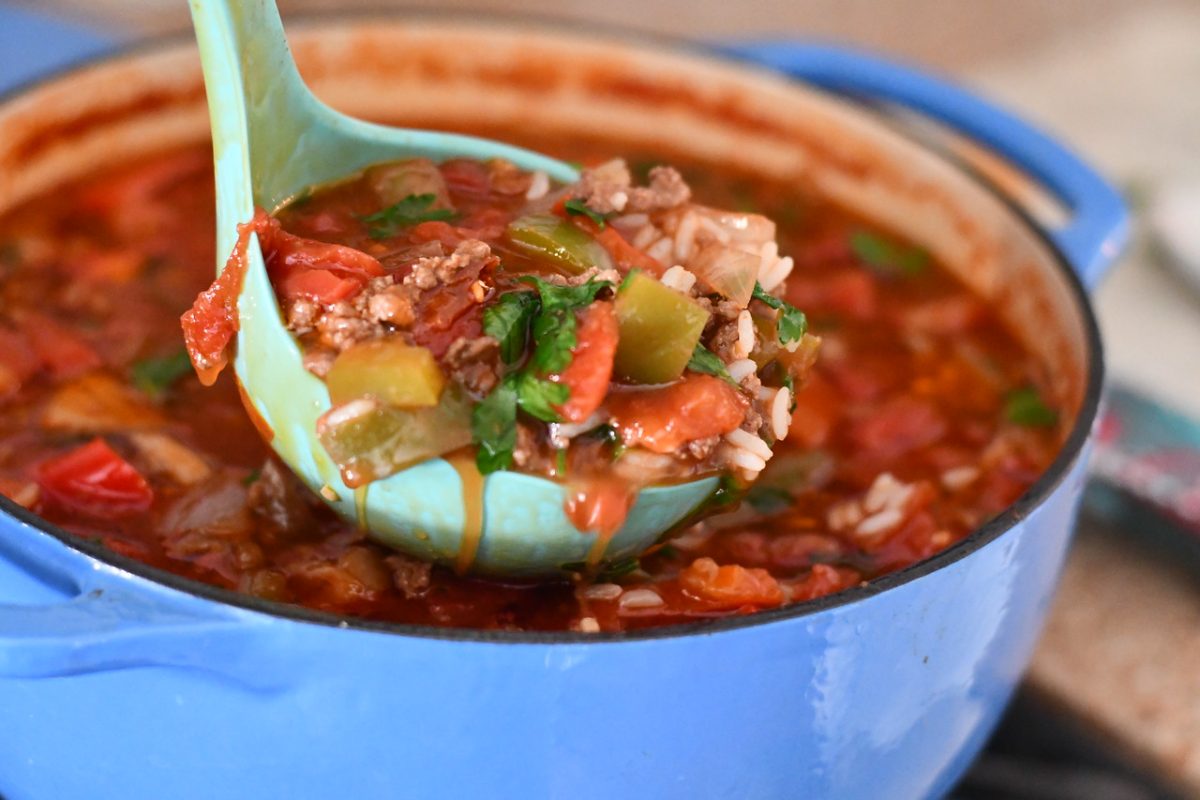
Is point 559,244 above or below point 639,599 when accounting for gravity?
above

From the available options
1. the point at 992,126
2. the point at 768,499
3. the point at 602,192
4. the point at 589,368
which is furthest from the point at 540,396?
the point at 992,126

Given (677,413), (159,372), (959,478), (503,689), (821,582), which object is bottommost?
(959,478)

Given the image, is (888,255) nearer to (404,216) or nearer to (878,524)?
(878,524)

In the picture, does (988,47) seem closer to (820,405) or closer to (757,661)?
(820,405)

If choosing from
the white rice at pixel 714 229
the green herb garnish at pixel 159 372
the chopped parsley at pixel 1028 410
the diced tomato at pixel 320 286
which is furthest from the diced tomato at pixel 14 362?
the chopped parsley at pixel 1028 410

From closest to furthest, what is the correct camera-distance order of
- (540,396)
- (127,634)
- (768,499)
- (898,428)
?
1. (127,634)
2. (540,396)
3. (768,499)
4. (898,428)
